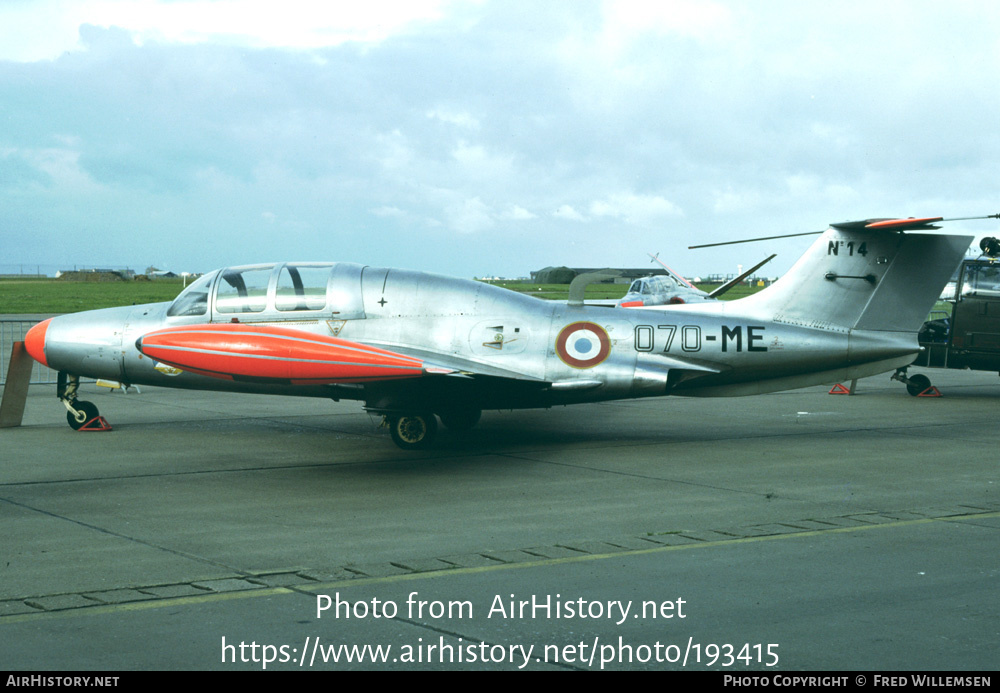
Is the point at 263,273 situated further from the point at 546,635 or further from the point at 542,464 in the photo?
the point at 546,635

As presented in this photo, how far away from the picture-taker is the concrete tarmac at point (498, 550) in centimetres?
499

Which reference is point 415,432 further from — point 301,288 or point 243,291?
point 243,291

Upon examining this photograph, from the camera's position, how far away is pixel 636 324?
1201cm

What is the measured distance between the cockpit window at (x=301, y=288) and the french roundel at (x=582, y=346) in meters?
2.99

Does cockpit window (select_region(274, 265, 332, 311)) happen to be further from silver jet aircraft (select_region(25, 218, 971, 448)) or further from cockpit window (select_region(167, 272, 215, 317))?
cockpit window (select_region(167, 272, 215, 317))

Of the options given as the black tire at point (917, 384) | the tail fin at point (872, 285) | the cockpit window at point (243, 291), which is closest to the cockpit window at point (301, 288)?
the cockpit window at point (243, 291)

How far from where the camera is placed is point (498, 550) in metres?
7.02

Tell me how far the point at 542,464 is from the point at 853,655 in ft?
20.4

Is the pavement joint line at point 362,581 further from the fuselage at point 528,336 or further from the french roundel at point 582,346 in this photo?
the french roundel at point 582,346

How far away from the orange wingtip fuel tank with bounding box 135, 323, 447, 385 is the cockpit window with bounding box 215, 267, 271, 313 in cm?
199

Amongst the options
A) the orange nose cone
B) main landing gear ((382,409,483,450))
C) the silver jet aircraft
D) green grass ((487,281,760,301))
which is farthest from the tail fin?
green grass ((487,281,760,301))

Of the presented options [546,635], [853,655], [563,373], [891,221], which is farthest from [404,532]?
[891,221]

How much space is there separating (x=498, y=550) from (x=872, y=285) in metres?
7.51

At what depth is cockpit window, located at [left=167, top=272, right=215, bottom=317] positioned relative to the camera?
12273 millimetres
